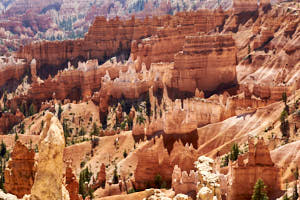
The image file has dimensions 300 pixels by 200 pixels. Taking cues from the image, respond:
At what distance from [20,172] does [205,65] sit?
51.0 m

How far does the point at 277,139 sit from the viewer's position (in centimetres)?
4397

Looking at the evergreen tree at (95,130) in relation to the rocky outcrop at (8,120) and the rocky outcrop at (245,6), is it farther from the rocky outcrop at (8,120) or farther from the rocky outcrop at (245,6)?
the rocky outcrop at (245,6)

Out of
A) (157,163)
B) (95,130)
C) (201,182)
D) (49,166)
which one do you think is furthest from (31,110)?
(49,166)

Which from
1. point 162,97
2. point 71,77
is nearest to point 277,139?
point 162,97

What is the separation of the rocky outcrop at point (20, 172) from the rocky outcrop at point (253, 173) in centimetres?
→ 1538

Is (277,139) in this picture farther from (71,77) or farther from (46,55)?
(46,55)

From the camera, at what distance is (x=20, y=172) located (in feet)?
94.1

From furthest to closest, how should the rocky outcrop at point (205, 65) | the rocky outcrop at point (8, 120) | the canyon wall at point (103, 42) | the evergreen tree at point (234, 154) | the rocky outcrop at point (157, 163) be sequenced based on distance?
the canyon wall at point (103, 42)
the rocky outcrop at point (8, 120)
the rocky outcrop at point (205, 65)
the rocky outcrop at point (157, 163)
the evergreen tree at point (234, 154)

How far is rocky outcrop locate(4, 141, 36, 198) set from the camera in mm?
27492

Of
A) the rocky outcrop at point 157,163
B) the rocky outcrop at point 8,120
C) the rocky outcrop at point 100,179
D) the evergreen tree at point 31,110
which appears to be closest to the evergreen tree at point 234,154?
the rocky outcrop at point 157,163

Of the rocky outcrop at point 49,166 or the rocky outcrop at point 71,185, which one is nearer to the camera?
the rocky outcrop at point 49,166

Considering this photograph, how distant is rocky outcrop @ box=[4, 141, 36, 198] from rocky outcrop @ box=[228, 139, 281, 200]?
1538 cm

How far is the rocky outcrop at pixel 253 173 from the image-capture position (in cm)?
3669

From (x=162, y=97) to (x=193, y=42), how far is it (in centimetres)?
1035
